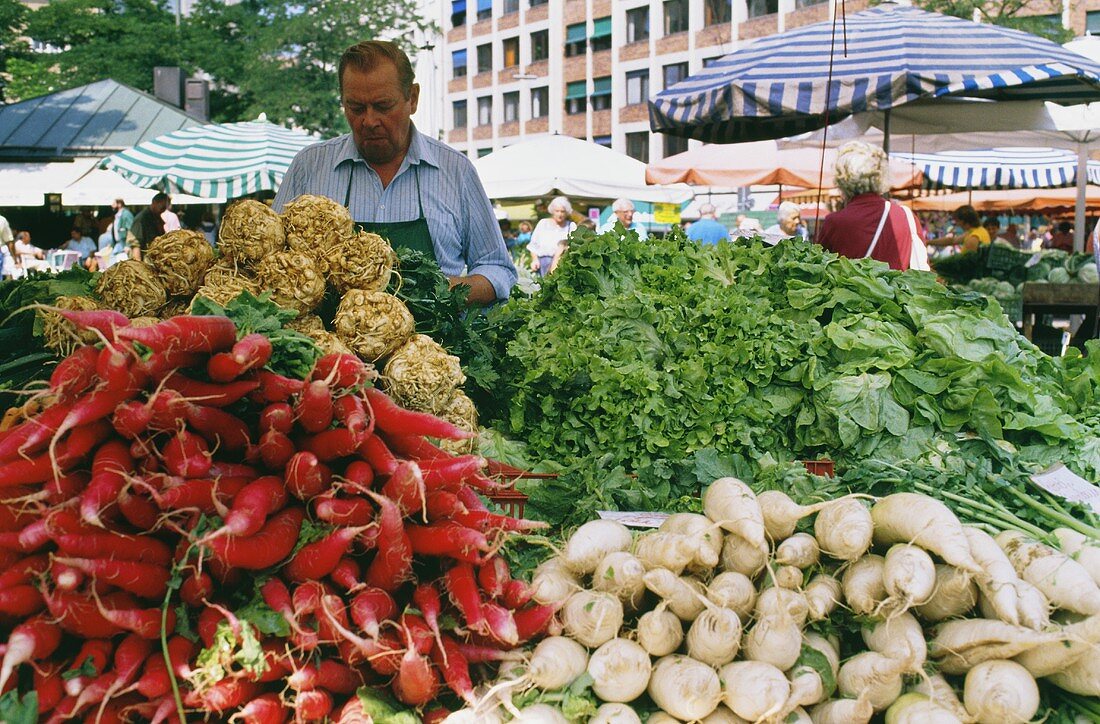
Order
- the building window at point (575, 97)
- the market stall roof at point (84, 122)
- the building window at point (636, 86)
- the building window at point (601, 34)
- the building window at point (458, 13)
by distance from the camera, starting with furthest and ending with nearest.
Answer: the building window at point (458, 13)
the building window at point (575, 97)
the building window at point (601, 34)
the building window at point (636, 86)
the market stall roof at point (84, 122)

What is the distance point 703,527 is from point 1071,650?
85cm

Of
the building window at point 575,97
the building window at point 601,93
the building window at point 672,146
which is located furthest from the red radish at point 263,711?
the building window at point 575,97

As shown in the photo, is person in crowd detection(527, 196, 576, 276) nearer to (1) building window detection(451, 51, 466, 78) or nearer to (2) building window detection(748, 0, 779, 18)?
(2) building window detection(748, 0, 779, 18)

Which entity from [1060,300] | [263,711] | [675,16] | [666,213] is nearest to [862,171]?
[1060,300]

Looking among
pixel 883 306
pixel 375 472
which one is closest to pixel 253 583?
pixel 375 472

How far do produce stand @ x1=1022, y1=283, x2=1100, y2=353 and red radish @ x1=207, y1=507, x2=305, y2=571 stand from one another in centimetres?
693

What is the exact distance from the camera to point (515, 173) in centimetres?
1329

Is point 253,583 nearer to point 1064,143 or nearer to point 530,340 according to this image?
point 530,340

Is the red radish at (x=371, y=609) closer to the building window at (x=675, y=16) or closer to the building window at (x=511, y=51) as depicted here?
the building window at (x=675, y=16)

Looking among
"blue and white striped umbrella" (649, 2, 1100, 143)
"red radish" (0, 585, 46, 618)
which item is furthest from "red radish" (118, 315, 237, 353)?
"blue and white striped umbrella" (649, 2, 1100, 143)

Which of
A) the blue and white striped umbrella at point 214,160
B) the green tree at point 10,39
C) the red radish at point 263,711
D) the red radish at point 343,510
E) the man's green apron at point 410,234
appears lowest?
the red radish at point 263,711

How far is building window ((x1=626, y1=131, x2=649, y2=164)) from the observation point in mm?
42469

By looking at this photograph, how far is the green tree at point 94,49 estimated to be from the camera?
103ft

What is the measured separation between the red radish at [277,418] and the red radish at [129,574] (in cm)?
35
